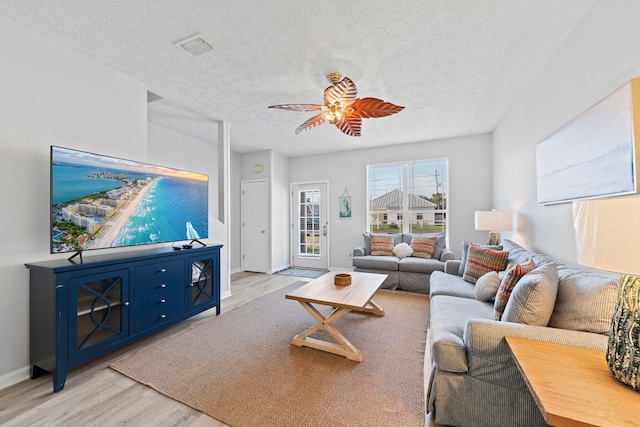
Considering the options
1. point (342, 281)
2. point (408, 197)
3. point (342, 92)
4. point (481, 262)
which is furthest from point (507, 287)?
point (408, 197)

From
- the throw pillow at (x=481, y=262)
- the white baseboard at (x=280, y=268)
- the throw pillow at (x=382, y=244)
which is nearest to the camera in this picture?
the throw pillow at (x=481, y=262)

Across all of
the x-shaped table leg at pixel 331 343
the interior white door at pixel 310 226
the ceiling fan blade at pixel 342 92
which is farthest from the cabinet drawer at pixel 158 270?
the interior white door at pixel 310 226

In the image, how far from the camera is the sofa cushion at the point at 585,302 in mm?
1254

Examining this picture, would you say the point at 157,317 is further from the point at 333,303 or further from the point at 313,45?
the point at 313,45

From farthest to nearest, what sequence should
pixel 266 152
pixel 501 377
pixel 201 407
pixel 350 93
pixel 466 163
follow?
pixel 266 152
pixel 466 163
pixel 350 93
pixel 201 407
pixel 501 377

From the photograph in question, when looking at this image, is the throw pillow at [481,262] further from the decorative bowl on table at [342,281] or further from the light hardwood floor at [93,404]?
the light hardwood floor at [93,404]

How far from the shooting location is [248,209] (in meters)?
5.71

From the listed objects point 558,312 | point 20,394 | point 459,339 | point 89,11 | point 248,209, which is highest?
point 89,11

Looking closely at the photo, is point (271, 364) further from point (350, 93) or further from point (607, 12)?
point (607, 12)

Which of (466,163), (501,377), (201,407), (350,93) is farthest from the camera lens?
(466,163)

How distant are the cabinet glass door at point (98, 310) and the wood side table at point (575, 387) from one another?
9.10 ft

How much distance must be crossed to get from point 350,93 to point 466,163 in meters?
3.44

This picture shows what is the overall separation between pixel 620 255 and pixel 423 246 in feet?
12.0

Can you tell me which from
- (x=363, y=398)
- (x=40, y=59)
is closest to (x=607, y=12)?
(x=363, y=398)
